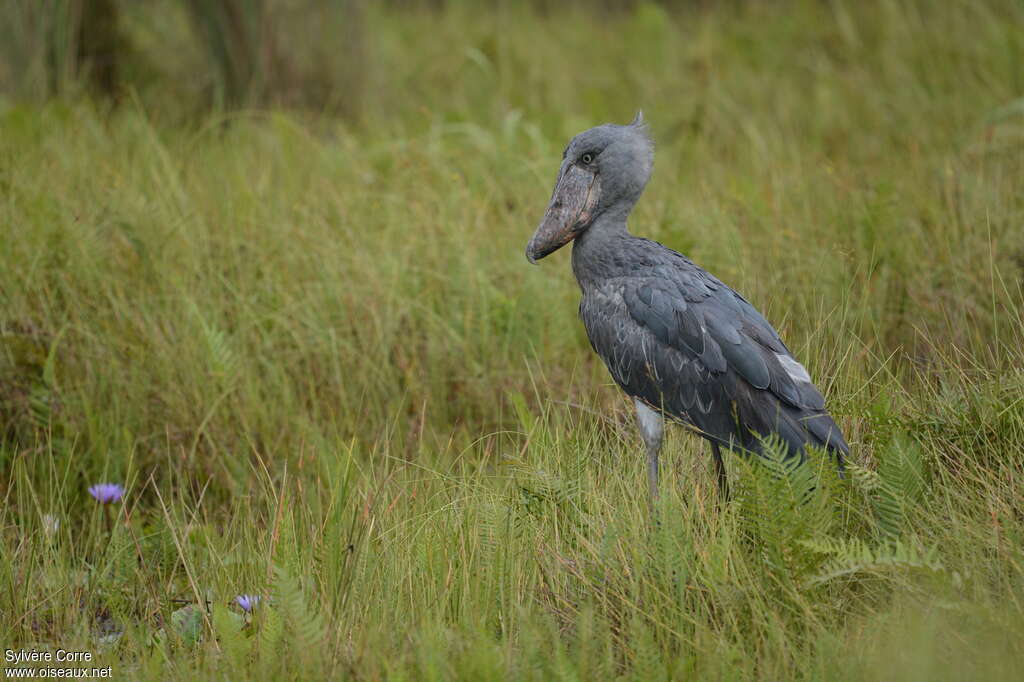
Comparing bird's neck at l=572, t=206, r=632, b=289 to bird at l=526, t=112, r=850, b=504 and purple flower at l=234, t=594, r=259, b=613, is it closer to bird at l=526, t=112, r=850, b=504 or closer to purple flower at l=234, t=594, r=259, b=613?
bird at l=526, t=112, r=850, b=504

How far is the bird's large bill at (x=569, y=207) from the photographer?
3164mm

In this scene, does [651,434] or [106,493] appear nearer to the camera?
[651,434]

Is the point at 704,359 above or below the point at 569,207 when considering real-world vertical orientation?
below

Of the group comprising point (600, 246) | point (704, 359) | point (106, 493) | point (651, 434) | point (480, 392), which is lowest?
point (480, 392)

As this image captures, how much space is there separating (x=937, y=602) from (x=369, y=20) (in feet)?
18.6

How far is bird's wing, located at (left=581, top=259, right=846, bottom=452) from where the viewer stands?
9.06 ft

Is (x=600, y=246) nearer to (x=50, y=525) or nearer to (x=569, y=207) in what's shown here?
(x=569, y=207)

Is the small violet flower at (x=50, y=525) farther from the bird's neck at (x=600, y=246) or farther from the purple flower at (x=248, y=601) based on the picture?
the bird's neck at (x=600, y=246)

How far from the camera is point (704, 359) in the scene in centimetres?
285

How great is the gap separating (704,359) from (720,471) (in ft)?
1.09

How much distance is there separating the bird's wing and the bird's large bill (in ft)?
0.68

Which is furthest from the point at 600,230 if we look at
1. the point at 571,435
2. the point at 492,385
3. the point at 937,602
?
the point at 937,602

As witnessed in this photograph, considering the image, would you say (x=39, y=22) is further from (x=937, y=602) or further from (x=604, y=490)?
(x=937, y=602)

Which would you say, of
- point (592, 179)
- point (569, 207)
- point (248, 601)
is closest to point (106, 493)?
point (248, 601)
